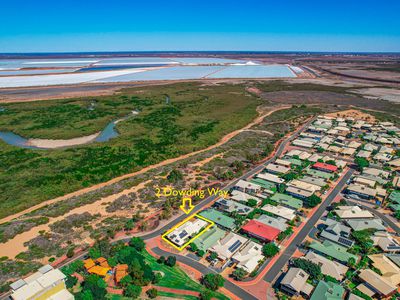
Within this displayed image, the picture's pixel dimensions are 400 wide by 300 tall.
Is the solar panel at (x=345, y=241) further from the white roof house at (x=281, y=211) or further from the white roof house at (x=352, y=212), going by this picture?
the white roof house at (x=281, y=211)

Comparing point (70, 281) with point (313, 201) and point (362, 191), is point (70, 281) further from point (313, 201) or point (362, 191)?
point (362, 191)

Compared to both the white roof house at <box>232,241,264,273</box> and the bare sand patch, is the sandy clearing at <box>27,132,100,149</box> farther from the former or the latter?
the bare sand patch

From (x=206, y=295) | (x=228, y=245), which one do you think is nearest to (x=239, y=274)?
(x=228, y=245)

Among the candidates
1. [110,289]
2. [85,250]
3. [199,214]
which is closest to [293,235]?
[199,214]

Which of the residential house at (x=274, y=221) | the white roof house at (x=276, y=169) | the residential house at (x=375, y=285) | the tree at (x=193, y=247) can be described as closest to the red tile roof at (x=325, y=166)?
the white roof house at (x=276, y=169)

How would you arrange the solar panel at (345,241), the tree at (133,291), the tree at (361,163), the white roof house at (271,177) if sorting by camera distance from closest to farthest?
the tree at (133,291) < the solar panel at (345,241) < the white roof house at (271,177) < the tree at (361,163)

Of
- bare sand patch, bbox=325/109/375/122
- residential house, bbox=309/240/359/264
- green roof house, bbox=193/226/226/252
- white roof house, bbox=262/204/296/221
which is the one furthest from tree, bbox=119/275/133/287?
bare sand patch, bbox=325/109/375/122
